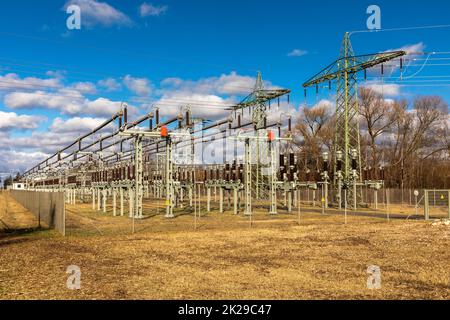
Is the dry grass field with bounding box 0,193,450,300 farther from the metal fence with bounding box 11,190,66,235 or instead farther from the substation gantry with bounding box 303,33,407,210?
the substation gantry with bounding box 303,33,407,210

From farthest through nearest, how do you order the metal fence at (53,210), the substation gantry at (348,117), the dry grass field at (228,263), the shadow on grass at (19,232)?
1. the substation gantry at (348,117)
2. the shadow on grass at (19,232)
3. the metal fence at (53,210)
4. the dry grass field at (228,263)

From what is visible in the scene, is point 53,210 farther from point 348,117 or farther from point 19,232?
point 348,117

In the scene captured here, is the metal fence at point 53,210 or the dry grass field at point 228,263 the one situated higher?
the metal fence at point 53,210

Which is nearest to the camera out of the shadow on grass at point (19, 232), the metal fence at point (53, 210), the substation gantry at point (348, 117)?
the metal fence at point (53, 210)

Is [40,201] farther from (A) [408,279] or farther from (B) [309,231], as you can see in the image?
(A) [408,279]

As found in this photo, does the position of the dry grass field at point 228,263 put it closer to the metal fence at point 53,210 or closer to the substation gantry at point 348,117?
the metal fence at point 53,210

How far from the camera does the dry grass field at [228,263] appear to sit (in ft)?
33.0

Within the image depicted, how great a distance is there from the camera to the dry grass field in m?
10.1

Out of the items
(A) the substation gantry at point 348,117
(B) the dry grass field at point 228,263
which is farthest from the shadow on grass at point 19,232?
(A) the substation gantry at point 348,117

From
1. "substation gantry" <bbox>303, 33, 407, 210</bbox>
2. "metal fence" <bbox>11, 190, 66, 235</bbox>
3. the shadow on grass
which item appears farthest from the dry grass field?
"substation gantry" <bbox>303, 33, 407, 210</bbox>

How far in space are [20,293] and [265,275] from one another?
19.6 ft

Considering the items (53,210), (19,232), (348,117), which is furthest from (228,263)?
(348,117)

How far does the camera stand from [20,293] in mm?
9938

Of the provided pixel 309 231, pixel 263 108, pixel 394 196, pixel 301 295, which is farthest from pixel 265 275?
pixel 394 196
